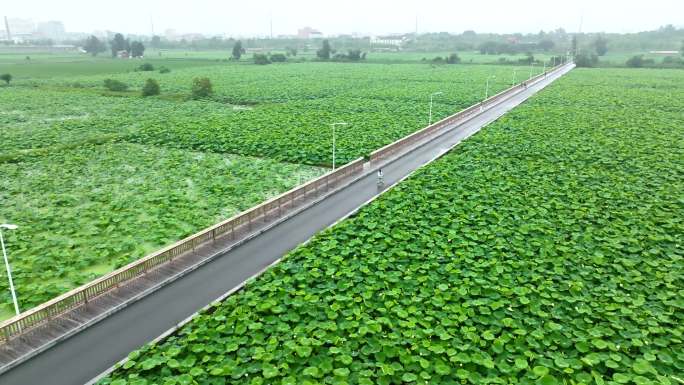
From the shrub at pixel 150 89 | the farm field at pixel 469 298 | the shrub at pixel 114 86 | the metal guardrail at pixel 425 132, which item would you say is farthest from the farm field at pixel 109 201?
the shrub at pixel 114 86

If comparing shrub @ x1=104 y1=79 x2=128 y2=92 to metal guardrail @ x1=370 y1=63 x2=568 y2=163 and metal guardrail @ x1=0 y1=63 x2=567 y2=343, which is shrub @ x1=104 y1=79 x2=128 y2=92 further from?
metal guardrail @ x1=0 y1=63 x2=567 y2=343

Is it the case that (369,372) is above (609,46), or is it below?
below

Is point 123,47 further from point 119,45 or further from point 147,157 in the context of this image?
point 147,157

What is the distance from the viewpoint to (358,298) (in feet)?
47.2

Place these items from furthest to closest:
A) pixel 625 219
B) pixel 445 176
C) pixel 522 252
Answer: pixel 445 176
pixel 625 219
pixel 522 252

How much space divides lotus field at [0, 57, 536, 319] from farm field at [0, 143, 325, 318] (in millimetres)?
61

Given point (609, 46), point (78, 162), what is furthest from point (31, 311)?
point (609, 46)

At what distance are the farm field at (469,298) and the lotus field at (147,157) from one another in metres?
6.19

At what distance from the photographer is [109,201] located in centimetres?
2297

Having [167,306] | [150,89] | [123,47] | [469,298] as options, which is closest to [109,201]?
[167,306]

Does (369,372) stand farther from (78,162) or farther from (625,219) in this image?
(78,162)

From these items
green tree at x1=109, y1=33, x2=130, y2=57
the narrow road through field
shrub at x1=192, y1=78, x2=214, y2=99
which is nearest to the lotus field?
shrub at x1=192, y1=78, x2=214, y2=99

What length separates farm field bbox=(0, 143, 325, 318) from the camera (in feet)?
55.5

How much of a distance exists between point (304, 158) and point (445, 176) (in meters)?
9.25
